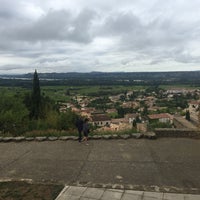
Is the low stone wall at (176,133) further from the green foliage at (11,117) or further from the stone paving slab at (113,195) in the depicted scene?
the green foliage at (11,117)

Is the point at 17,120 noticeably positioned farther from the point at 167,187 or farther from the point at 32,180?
the point at 167,187

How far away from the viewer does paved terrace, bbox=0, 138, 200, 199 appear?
17.2 feet

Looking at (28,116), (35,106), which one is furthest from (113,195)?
(35,106)

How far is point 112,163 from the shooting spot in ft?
20.8

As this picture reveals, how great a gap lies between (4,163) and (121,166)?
9.58 ft

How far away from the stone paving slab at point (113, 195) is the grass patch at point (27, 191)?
20 cm

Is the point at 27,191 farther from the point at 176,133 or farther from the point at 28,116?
the point at 28,116

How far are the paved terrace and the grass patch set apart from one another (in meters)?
0.33

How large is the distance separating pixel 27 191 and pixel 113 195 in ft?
5.23

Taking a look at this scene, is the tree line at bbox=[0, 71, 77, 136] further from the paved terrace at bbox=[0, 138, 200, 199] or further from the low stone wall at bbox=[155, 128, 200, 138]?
the low stone wall at bbox=[155, 128, 200, 138]

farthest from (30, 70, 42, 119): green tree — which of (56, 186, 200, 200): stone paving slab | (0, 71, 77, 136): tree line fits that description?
(56, 186, 200, 200): stone paving slab

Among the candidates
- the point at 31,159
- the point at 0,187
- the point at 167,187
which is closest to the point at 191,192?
the point at 167,187

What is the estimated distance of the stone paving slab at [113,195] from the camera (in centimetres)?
452

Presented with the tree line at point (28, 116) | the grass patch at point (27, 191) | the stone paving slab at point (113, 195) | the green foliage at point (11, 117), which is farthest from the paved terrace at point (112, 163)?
the green foliage at point (11, 117)
